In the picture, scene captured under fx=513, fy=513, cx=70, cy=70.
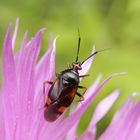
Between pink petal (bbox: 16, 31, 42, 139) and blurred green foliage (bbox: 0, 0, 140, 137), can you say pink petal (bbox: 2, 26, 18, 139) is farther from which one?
blurred green foliage (bbox: 0, 0, 140, 137)

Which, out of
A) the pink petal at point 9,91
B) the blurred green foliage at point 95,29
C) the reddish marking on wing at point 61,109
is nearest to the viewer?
the pink petal at point 9,91

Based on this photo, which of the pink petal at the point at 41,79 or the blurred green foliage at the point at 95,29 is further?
the blurred green foliage at the point at 95,29

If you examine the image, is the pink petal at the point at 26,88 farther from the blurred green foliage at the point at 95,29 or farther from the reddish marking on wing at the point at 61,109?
the blurred green foliage at the point at 95,29

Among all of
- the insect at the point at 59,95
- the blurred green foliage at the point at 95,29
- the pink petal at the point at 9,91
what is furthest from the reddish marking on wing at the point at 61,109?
the blurred green foliage at the point at 95,29

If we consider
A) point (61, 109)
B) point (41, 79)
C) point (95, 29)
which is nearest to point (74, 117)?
point (61, 109)

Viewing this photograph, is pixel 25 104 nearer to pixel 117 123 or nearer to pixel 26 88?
pixel 26 88

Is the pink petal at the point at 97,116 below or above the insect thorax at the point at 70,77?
below

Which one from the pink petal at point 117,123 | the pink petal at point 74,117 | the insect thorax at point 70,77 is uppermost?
the insect thorax at point 70,77

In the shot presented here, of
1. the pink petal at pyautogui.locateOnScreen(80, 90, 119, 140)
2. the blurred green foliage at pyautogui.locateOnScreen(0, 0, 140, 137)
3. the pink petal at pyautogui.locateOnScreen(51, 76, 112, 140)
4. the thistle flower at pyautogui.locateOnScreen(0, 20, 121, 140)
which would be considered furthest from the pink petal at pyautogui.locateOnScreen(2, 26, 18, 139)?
the blurred green foliage at pyautogui.locateOnScreen(0, 0, 140, 137)
